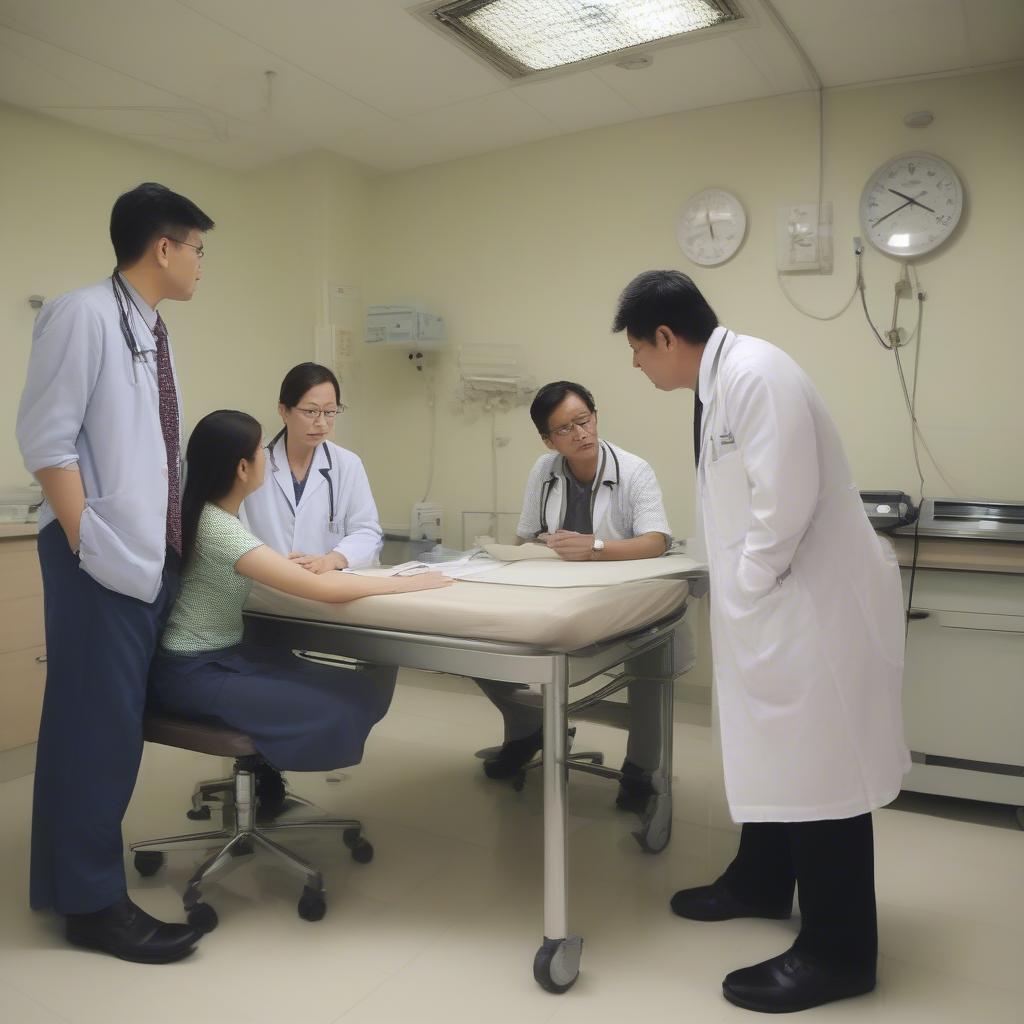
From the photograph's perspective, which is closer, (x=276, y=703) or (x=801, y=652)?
(x=801, y=652)

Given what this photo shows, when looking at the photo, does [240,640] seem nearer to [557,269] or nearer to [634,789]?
[634,789]

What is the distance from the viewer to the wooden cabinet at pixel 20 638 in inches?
114

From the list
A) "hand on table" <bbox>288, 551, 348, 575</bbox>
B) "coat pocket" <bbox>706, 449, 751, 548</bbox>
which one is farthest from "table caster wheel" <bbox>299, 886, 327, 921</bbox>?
"coat pocket" <bbox>706, 449, 751, 548</bbox>

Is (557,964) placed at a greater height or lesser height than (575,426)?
lesser

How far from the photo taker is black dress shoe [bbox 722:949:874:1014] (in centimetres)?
166

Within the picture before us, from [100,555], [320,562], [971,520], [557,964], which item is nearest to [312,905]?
[557,964]

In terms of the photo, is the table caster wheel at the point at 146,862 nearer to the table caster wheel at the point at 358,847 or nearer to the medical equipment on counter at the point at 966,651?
the table caster wheel at the point at 358,847

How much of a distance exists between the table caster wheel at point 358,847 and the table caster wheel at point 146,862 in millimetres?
465

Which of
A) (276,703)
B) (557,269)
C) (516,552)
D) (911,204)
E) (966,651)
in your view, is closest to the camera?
(276,703)

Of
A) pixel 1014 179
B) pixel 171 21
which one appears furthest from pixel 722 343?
pixel 171 21

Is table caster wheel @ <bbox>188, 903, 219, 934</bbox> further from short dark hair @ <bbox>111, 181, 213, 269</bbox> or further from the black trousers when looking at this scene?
short dark hair @ <bbox>111, 181, 213, 269</bbox>

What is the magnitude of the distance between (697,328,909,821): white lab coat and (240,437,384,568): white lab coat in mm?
1243

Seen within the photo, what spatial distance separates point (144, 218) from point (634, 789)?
6.30ft

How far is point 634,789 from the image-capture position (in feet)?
8.25
